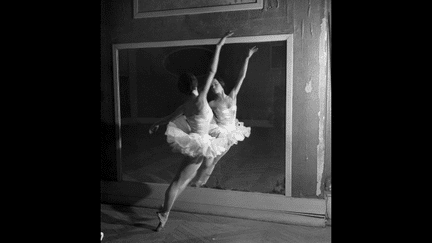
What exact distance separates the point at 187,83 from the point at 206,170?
3.53 ft

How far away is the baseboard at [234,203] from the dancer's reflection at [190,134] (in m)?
0.19

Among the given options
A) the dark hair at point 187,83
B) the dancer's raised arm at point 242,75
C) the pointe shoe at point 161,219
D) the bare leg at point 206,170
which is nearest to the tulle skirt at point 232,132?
the bare leg at point 206,170

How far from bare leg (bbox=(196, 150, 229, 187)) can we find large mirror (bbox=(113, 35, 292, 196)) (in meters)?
0.06

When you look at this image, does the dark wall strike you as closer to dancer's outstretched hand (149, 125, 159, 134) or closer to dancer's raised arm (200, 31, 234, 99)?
dancer's raised arm (200, 31, 234, 99)

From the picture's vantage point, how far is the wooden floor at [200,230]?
335 centimetres

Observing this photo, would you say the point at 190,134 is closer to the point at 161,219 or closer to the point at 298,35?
the point at 161,219

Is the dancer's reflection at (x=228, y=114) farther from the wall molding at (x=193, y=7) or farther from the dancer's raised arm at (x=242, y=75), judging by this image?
the wall molding at (x=193, y=7)

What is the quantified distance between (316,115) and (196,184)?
1643 millimetres

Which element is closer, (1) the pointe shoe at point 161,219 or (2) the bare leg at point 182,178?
(1) the pointe shoe at point 161,219

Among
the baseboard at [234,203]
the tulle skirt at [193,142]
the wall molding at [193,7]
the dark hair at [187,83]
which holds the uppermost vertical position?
the wall molding at [193,7]

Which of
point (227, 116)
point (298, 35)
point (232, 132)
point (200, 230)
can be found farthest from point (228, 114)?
point (200, 230)

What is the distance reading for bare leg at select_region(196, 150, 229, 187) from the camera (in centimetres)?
385

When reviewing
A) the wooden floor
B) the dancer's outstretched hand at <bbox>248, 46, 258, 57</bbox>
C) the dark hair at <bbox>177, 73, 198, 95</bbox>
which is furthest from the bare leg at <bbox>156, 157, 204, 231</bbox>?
the dancer's outstretched hand at <bbox>248, 46, 258, 57</bbox>
